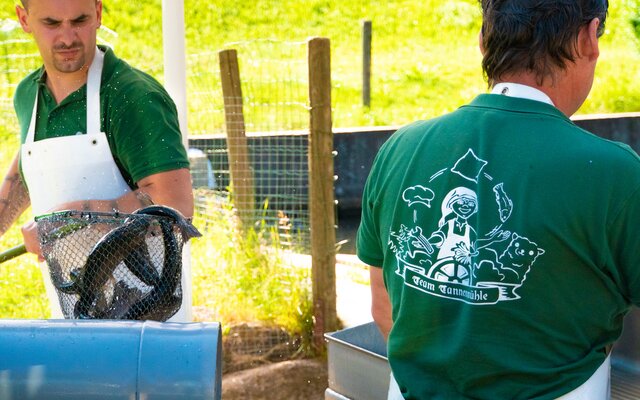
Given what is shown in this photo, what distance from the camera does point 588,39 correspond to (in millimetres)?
1636

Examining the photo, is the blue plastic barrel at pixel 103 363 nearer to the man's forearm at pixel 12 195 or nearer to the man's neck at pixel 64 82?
the man's neck at pixel 64 82

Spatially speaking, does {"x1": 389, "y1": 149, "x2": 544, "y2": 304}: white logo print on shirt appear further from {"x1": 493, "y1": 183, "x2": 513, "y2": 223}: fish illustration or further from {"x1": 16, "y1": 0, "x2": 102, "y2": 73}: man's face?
{"x1": 16, "y1": 0, "x2": 102, "y2": 73}: man's face

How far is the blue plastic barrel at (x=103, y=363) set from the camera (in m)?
A: 1.30

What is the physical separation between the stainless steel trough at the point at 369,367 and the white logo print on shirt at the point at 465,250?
53 centimetres

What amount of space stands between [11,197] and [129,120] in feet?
2.26

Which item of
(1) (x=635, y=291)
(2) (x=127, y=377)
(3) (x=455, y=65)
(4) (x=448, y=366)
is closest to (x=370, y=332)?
(4) (x=448, y=366)

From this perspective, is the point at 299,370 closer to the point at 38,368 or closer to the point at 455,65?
the point at 38,368

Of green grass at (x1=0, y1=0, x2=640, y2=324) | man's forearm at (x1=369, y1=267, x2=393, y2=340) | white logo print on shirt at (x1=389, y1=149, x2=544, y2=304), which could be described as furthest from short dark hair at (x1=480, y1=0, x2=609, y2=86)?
green grass at (x1=0, y1=0, x2=640, y2=324)

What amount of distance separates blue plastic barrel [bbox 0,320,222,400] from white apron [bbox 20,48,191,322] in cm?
147

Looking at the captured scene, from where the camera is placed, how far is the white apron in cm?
279

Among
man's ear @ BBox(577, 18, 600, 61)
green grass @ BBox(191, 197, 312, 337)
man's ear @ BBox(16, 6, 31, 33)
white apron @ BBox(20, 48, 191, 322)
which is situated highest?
man's ear @ BBox(16, 6, 31, 33)

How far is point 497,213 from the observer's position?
5.13 ft

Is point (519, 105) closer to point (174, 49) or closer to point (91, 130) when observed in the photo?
point (91, 130)

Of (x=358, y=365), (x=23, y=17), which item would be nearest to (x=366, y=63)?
(x=23, y=17)
